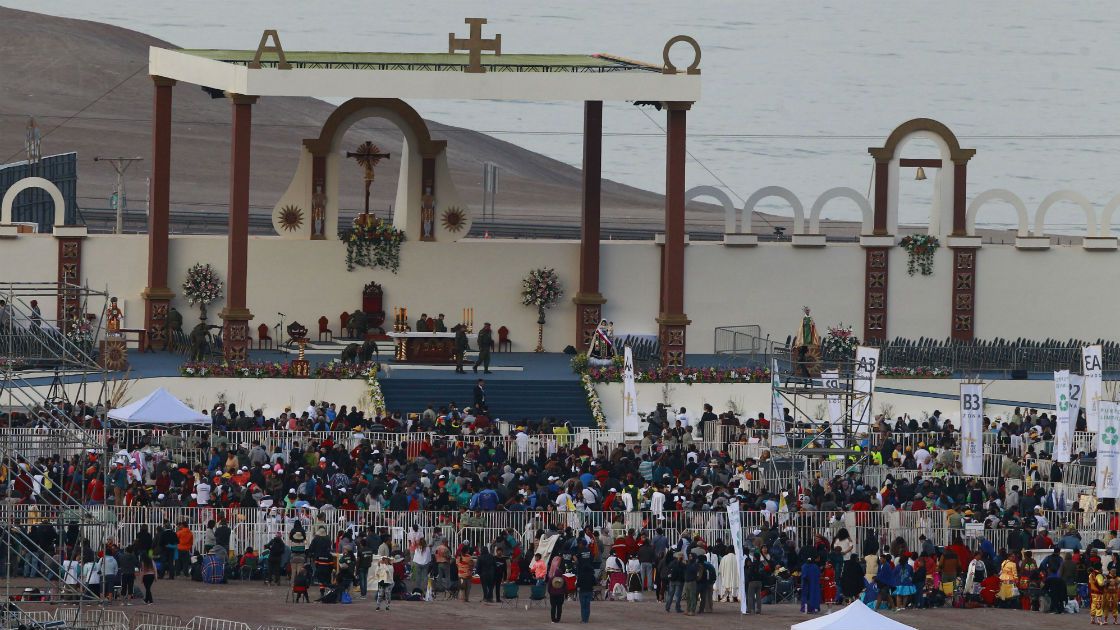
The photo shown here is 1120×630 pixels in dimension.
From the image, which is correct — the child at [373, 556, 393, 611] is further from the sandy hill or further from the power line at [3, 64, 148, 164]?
the power line at [3, 64, 148, 164]

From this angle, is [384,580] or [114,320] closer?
[384,580]

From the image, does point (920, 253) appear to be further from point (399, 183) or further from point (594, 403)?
point (399, 183)

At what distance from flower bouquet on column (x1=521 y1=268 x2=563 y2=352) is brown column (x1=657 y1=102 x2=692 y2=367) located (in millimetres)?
3819

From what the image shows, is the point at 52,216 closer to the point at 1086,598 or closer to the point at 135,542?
the point at 135,542

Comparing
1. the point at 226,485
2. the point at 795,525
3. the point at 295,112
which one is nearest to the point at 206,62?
the point at 226,485

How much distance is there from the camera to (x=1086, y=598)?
33938 millimetres

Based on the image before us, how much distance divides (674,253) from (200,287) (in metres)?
10.3

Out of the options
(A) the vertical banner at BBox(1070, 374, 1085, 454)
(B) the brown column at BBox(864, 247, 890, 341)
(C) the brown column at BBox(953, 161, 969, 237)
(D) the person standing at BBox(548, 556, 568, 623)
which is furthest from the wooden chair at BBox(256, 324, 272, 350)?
(D) the person standing at BBox(548, 556, 568, 623)

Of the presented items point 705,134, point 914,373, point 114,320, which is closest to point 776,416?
point 914,373

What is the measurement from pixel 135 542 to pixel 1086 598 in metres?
13.5

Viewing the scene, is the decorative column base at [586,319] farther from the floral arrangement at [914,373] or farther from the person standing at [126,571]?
the person standing at [126,571]

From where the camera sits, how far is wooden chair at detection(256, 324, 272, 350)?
170 feet

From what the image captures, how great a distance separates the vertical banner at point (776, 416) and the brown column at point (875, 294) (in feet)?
33.2

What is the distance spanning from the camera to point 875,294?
54000 millimetres
